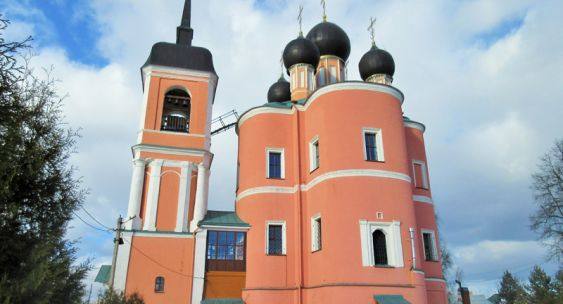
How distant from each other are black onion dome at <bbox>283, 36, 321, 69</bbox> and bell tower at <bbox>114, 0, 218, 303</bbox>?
3.88m

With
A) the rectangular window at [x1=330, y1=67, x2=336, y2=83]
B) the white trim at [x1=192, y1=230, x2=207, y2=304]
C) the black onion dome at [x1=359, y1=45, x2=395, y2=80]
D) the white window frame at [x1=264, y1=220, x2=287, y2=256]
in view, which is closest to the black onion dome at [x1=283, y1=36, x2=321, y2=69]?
the rectangular window at [x1=330, y1=67, x2=336, y2=83]

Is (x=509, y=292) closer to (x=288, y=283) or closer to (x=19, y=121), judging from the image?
(x=288, y=283)

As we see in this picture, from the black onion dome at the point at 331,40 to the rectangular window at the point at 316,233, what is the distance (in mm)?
10324

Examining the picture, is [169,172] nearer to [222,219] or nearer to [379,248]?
[222,219]

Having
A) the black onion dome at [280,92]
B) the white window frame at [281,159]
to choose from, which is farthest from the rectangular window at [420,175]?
the black onion dome at [280,92]

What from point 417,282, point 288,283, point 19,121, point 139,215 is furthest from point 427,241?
point 19,121

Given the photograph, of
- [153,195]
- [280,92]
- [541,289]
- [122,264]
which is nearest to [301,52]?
[280,92]

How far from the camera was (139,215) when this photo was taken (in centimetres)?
1733

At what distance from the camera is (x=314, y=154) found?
55.8 ft

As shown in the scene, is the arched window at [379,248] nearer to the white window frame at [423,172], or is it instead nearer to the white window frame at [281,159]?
the white window frame at [423,172]

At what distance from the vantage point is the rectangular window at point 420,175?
58.3ft

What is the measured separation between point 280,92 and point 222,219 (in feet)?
29.0

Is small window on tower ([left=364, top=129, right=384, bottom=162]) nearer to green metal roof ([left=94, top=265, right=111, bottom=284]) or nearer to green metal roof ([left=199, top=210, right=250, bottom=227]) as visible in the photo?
green metal roof ([left=199, top=210, right=250, bottom=227])

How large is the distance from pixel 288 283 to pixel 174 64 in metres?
10.8
